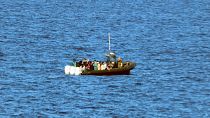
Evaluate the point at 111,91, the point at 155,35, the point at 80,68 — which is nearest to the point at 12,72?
the point at 80,68

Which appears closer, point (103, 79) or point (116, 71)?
point (103, 79)

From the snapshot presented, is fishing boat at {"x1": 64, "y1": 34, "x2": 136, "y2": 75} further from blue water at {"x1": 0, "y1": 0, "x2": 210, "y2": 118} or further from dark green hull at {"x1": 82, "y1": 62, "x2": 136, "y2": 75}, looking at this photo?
blue water at {"x1": 0, "y1": 0, "x2": 210, "y2": 118}

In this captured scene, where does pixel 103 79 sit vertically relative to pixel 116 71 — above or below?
below

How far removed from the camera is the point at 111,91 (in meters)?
130

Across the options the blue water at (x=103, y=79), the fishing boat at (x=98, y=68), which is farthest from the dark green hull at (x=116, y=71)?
the blue water at (x=103, y=79)

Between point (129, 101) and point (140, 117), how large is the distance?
8.96 m

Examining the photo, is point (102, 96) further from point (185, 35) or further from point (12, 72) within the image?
point (185, 35)

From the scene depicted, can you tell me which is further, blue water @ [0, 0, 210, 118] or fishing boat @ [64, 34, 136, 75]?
fishing boat @ [64, 34, 136, 75]

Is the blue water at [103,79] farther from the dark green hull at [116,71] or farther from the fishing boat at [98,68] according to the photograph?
the fishing boat at [98,68]

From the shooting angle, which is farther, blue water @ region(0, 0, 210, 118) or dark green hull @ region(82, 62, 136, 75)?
dark green hull @ region(82, 62, 136, 75)

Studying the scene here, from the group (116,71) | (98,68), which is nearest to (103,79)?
(98,68)

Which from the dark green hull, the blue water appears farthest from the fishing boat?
the blue water

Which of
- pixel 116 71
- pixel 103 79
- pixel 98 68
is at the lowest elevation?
pixel 103 79

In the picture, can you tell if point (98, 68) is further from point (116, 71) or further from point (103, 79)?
point (103, 79)
